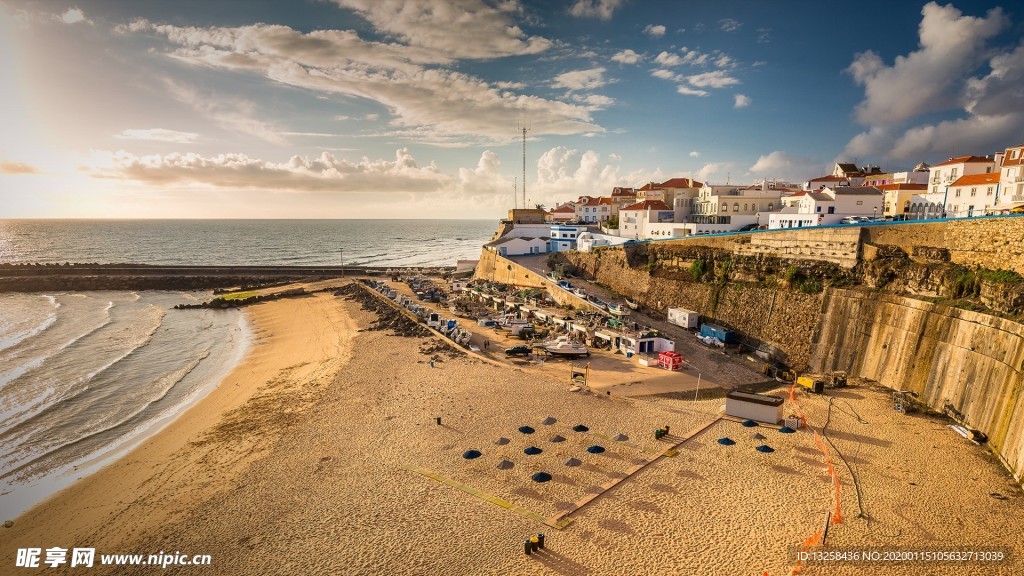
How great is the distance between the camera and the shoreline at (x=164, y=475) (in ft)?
54.7

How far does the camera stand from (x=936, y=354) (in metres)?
24.0

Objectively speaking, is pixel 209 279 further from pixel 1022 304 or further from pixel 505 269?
pixel 1022 304

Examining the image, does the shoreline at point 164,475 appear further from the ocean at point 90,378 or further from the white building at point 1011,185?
the white building at point 1011,185

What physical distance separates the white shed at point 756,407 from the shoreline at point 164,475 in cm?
2371

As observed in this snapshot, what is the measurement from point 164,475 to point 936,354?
38815 millimetres

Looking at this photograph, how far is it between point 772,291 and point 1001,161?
31.5 metres

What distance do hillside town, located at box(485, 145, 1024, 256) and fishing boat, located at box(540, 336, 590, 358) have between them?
2384 cm

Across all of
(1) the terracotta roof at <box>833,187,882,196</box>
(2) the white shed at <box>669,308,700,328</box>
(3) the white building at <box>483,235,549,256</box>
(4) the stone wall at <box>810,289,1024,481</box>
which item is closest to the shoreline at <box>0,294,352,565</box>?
(2) the white shed at <box>669,308,700,328</box>

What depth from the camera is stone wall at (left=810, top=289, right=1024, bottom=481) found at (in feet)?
62.1

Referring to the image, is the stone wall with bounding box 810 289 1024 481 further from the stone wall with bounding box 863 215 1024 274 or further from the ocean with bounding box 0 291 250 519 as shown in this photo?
the ocean with bounding box 0 291 250 519

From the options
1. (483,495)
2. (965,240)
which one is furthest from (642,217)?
(483,495)

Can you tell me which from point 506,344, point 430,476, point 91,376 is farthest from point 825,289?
point 91,376

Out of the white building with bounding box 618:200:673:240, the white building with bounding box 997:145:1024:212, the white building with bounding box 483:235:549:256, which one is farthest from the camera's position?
the white building with bounding box 483:235:549:256

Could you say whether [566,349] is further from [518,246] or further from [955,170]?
[955,170]
